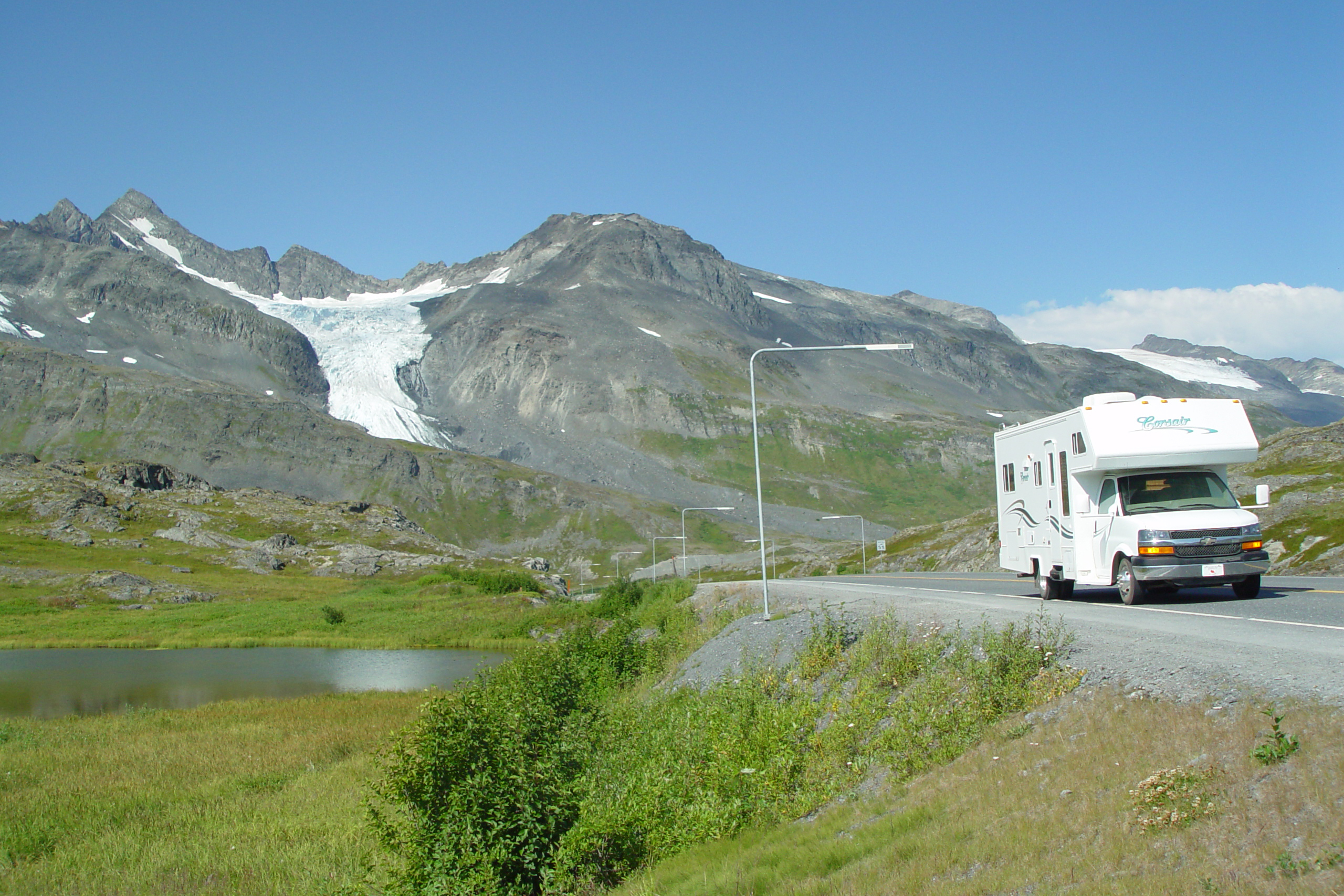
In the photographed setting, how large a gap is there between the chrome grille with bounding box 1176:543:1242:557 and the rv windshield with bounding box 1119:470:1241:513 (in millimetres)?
1068

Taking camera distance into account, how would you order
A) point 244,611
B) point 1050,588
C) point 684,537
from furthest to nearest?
point 244,611, point 684,537, point 1050,588

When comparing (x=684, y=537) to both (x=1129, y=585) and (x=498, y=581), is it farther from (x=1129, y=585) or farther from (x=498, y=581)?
(x=1129, y=585)

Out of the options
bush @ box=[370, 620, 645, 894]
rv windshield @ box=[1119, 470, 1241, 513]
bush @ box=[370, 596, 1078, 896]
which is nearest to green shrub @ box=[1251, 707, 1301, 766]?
bush @ box=[370, 596, 1078, 896]

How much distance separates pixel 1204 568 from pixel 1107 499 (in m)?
2.72

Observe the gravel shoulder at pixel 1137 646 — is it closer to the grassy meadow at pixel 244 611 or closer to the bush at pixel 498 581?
the grassy meadow at pixel 244 611

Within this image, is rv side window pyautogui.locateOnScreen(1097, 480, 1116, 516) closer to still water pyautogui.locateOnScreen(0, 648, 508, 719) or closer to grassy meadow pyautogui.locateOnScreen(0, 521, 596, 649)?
still water pyautogui.locateOnScreen(0, 648, 508, 719)

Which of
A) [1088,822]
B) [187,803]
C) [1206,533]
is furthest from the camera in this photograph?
[187,803]

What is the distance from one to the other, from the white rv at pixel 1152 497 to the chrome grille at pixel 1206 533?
20 millimetres

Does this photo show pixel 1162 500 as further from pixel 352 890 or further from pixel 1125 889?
pixel 352 890

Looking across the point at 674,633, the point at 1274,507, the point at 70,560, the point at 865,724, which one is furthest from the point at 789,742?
the point at 70,560

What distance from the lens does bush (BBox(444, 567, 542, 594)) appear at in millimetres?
113062

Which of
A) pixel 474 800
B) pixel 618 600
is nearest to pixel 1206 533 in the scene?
pixel 474 800

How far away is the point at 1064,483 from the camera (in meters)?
24.2

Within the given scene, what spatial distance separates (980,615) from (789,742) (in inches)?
303
